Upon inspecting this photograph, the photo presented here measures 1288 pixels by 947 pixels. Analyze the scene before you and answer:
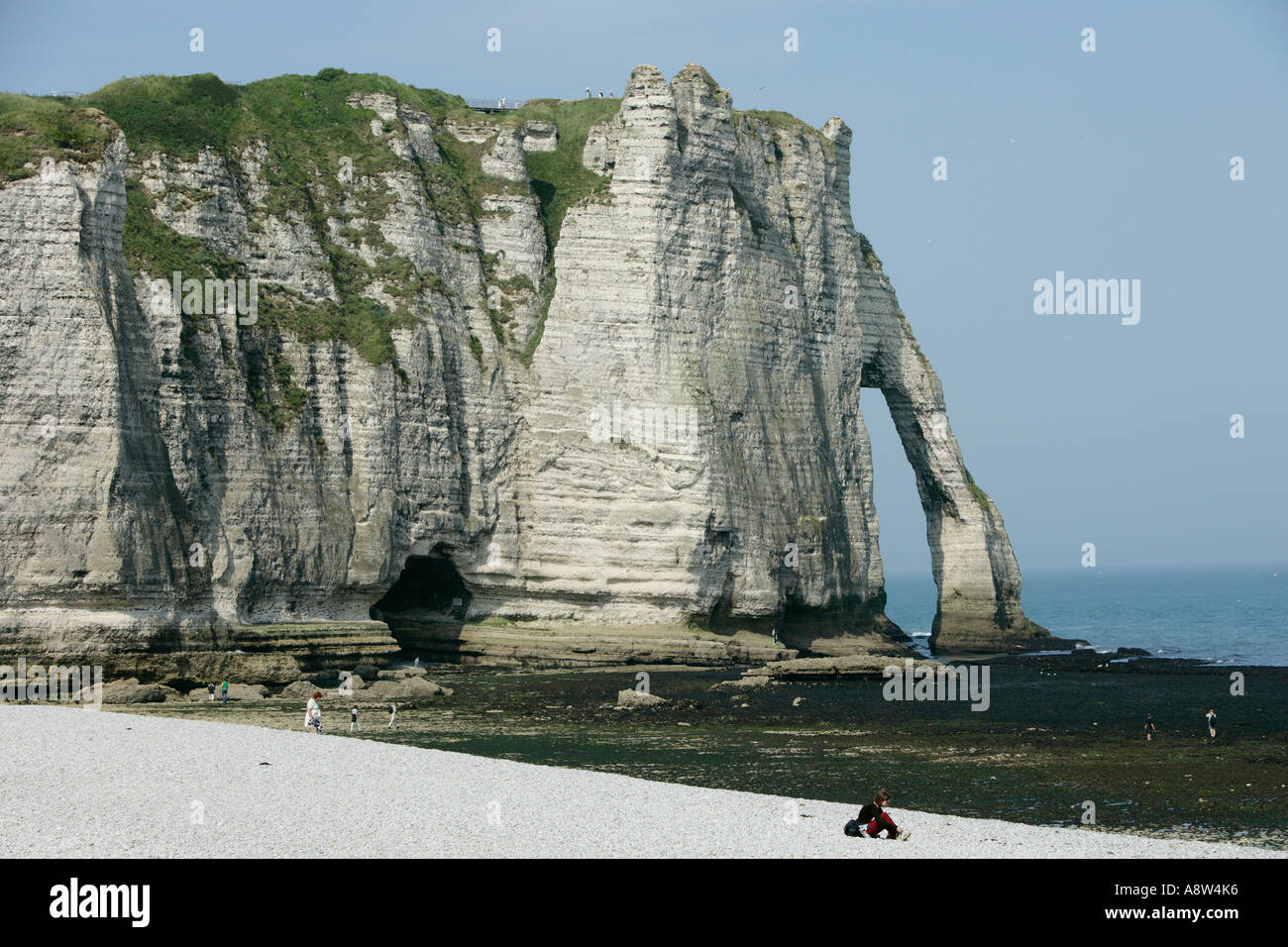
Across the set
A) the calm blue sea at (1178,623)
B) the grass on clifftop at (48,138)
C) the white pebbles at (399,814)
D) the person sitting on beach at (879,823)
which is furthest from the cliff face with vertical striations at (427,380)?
the person sitting on beach at (879,823)

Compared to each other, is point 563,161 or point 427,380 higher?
point 563,161

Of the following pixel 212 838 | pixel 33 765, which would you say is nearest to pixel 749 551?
pixel 33 765

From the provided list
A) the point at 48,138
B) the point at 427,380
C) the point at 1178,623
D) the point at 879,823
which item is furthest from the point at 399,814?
the point at 1178,623

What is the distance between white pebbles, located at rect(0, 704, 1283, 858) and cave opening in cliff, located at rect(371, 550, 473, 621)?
96.0ft

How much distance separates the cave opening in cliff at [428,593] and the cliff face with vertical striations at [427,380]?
15 centimetres

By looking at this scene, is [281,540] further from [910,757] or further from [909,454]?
[909,454]

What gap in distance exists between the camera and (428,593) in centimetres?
5797

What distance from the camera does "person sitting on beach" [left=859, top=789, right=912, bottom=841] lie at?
2023cm

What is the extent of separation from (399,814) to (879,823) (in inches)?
261

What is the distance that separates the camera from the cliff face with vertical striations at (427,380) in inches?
1703

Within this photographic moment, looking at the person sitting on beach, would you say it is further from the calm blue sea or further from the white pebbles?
the calm blue sea

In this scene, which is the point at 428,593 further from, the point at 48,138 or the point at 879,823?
the point at 879,823

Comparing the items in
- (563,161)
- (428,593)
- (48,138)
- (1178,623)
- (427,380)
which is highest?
(563,161)
